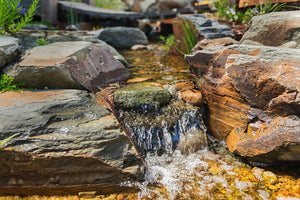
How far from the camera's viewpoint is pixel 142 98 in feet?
10.1

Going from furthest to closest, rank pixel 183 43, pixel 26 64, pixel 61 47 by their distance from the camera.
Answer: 1. pixel 183 43
2. pixel 61 47
3. pixel 26 64

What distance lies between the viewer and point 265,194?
6.87 feet

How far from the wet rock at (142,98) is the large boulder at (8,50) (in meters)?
1.46

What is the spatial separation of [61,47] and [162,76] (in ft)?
5.91

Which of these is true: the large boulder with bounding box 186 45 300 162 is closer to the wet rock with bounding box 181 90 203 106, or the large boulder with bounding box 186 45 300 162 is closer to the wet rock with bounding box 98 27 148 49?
the wet rock with bounding box 181 90 203 106

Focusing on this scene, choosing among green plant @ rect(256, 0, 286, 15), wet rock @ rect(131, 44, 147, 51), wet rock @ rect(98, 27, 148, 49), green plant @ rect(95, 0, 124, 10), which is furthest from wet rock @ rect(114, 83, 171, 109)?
green plant @ rect(95, 0, 124, 10)

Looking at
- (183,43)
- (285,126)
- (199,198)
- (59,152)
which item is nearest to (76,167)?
(59,152)

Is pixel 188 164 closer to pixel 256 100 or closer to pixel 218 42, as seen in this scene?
pixel 256 100

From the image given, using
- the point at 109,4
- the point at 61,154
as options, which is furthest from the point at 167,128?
the point at 109,4

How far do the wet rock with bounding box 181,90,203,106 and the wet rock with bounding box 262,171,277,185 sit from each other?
4.07ft

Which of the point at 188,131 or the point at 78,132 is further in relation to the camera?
the point at 188,131

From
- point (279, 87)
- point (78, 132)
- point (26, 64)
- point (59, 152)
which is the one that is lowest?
point (59, 152)

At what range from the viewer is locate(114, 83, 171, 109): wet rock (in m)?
3.05

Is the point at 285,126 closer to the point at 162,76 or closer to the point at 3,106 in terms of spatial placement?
the point at 162,76
